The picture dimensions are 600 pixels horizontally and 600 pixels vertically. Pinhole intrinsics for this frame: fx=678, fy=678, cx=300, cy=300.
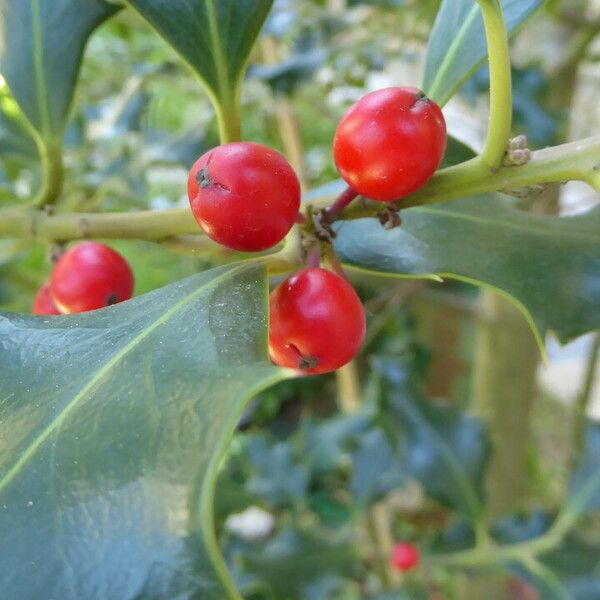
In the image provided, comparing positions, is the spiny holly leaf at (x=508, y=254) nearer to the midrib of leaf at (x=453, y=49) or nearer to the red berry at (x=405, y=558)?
the midrib of leaf at (x=453, y=49)

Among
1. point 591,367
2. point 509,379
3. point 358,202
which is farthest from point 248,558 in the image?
point 591,367

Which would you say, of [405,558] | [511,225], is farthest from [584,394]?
[511,225]

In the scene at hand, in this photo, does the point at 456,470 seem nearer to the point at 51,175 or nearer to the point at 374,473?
the point at 374,473

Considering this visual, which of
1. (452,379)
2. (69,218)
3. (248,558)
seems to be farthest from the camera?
(452,379)

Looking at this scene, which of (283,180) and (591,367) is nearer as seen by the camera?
(283,180)

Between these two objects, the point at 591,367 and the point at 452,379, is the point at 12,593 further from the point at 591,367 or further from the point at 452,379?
the point at 452,379

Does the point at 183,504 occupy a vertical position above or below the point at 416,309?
above
